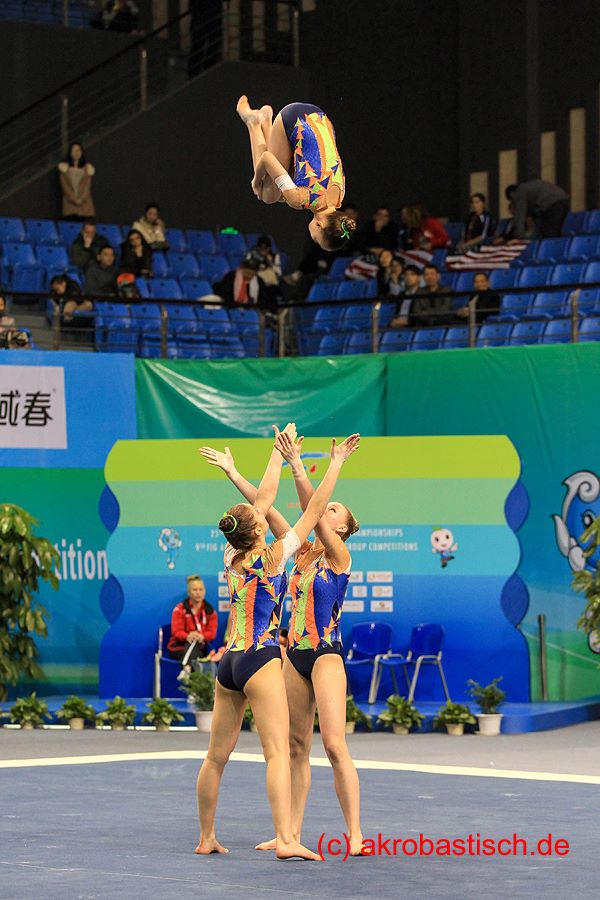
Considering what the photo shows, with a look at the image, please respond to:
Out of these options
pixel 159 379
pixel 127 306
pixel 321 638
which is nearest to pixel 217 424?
pixel 159 379

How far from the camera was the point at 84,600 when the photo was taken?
1598 cm

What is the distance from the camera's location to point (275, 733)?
752 centimetres

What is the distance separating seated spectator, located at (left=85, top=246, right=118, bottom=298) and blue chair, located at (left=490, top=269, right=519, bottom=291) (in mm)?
4113

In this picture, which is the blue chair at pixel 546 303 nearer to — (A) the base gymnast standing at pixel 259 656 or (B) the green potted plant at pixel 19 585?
(B) the green potted plant at pixel 19 585

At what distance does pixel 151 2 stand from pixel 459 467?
36.7 feet

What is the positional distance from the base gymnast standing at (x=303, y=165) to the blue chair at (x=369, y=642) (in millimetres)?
7711

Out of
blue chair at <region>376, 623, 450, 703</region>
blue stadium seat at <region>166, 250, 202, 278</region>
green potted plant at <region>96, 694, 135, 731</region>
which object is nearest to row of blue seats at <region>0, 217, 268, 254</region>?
blue stadium seat at <region>166, 250, 202, 278</region>

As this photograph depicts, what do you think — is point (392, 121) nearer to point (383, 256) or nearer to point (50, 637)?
point (383, 256)

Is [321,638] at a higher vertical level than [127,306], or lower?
lower

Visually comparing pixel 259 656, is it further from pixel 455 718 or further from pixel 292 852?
pixel 455 718

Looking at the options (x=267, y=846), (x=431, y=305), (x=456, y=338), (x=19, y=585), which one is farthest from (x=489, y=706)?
(x=267, y=846)

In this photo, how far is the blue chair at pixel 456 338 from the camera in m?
16.2

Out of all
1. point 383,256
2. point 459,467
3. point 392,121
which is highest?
point 392,121

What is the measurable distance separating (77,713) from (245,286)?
5.51m
